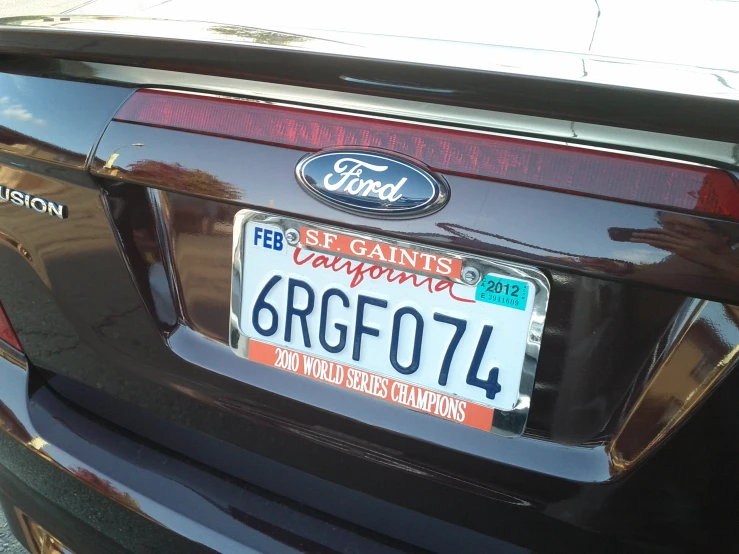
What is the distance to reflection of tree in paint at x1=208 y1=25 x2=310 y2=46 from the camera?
1.13m

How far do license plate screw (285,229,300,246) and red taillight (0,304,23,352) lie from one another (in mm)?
757

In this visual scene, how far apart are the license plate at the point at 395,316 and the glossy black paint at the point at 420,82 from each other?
21 centimetres

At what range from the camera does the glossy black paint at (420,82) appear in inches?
34.4

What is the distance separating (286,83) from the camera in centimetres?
108

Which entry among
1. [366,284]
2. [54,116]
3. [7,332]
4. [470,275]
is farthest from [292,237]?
[7,332]

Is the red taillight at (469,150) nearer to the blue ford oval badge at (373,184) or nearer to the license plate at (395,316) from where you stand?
the blue ford oval badge at (373,184)

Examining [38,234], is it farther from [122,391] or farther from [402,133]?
[402,133]

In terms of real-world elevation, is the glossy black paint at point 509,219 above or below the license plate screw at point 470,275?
above

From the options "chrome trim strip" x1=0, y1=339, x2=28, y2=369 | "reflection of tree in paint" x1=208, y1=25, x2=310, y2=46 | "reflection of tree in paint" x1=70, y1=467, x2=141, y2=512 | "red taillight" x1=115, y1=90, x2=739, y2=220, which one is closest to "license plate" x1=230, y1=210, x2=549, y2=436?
"red taillight" x1=115, y1=90, x2=739, y2=220

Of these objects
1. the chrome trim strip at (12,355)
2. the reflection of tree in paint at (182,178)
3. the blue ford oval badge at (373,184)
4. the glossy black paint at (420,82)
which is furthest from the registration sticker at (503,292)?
the chrome trim strip at (12,355)

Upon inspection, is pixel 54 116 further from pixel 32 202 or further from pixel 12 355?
pixel 12 355

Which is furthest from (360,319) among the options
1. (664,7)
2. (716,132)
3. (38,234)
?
(664,7)

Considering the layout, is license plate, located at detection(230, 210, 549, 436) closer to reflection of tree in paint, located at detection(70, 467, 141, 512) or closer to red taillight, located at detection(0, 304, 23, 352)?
reflection of tree in paint, located at detection(70, 467, 141, 512)

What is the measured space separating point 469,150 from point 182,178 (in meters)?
0.48
